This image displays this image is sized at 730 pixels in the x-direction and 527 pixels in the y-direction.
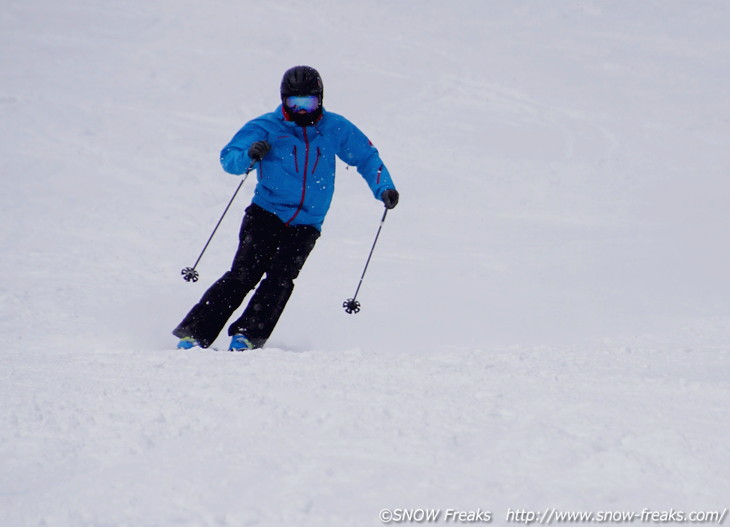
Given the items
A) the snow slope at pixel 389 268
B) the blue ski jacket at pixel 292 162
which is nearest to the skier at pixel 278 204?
the blue ski jacket at pixel 292 162

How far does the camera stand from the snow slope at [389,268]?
2.42 m

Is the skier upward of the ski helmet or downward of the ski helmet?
downward

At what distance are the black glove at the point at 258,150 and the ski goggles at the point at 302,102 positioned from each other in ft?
0.97

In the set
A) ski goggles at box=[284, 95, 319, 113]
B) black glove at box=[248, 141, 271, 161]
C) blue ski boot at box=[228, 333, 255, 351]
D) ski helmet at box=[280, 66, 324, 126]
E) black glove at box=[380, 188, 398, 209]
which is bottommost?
blue ski boot at box=[228, 333, 255, 351]

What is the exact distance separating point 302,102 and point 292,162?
371 mm

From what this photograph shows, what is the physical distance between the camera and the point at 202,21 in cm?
1619

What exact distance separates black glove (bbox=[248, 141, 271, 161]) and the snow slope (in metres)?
1.21

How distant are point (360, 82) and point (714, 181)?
19.9 ft

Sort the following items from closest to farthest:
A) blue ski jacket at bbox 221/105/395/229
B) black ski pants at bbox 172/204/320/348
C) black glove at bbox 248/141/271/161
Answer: black glove at bbox 248/141/271/161 → black ski pants at bbox 172/204/320/348 → blue ski jacket at bbox 221/105/395/229

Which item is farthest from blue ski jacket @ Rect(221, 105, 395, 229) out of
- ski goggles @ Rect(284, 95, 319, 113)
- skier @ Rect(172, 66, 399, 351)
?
ski goggles @ Rect(284, 95, 319, 113)

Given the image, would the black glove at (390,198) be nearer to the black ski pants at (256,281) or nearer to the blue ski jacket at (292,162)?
the blue ski jacket at (292,162)

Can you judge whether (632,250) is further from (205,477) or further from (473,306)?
(205,477)

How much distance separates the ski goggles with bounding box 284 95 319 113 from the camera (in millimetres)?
4879

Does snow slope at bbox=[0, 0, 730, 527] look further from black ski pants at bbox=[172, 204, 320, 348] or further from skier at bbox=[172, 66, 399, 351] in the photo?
skier at bbox=[172, 66, 399, 351]
